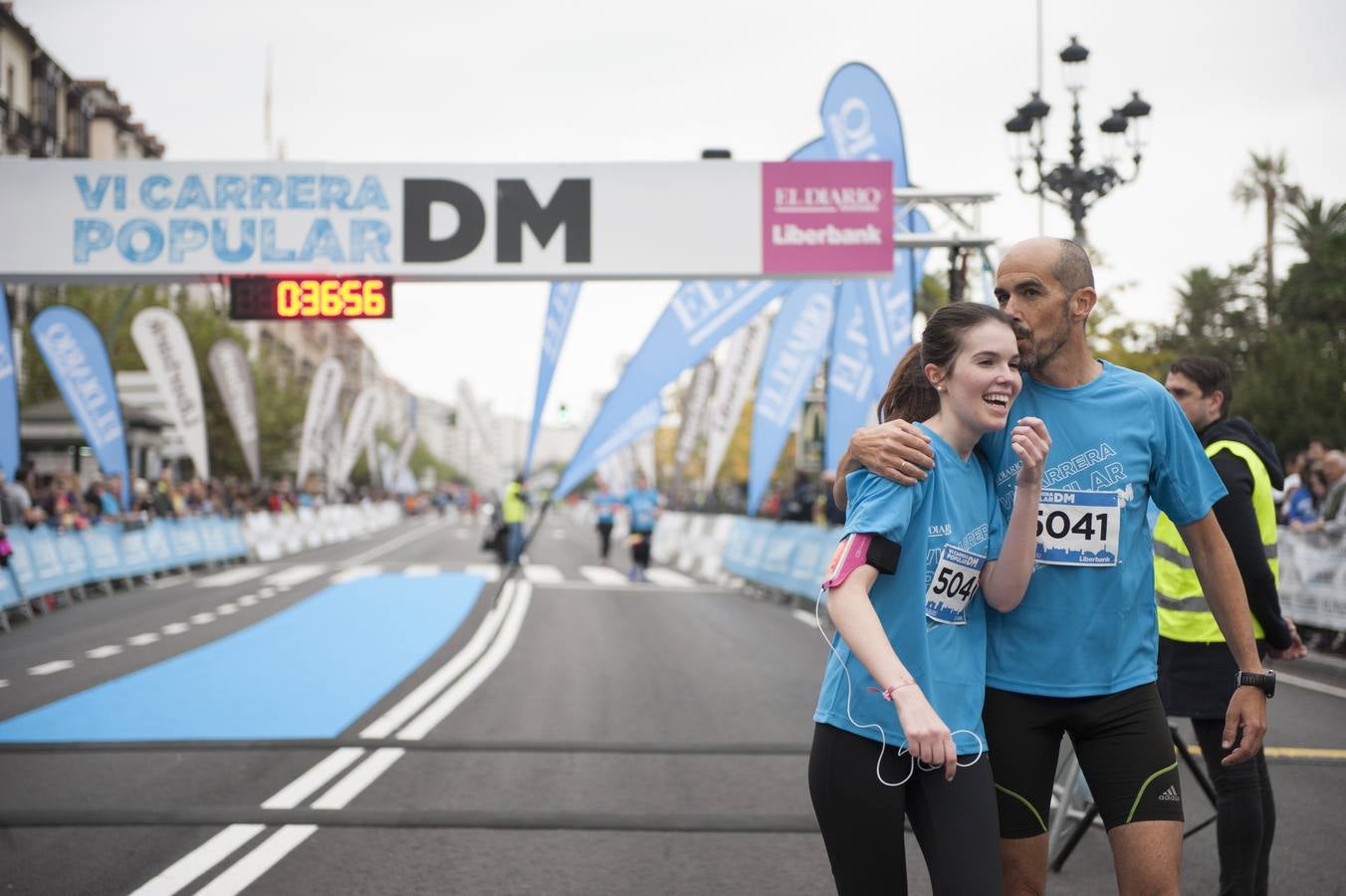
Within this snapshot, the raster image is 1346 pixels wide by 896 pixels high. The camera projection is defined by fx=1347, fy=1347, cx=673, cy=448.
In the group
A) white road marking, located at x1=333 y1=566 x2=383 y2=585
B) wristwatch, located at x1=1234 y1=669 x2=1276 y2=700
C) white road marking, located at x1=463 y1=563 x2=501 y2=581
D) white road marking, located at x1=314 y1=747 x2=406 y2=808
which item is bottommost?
white road marking, located at x1=463 y1=563 x2=501 y2=581

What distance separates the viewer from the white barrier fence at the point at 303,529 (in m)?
30.1

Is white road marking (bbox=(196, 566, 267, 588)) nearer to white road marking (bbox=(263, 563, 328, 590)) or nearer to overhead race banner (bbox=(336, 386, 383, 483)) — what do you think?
white road marking (bbox=(263, 563, 328, 590))

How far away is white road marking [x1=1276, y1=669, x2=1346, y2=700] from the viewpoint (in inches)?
410

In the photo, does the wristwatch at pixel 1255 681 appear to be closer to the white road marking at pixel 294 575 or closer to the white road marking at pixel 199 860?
the white road marking at pixel 199 860

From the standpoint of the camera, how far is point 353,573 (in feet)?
81.8

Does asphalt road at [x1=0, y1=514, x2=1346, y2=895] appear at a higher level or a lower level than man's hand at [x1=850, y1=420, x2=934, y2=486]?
lower

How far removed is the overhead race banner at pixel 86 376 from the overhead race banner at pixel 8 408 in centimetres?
426

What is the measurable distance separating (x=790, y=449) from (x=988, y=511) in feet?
170

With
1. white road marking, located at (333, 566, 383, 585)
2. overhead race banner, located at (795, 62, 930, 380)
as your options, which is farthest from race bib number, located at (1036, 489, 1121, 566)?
white road marking, located at (333, 566, 383, 585)

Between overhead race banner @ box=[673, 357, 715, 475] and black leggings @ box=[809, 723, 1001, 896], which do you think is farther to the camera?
overhead race banner @ box=[673, 357, 715, 475]

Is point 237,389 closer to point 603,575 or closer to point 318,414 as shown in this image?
point 318,414

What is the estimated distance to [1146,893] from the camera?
9.77 feet

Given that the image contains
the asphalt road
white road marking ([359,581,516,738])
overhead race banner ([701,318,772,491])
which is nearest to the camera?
the asphalt road

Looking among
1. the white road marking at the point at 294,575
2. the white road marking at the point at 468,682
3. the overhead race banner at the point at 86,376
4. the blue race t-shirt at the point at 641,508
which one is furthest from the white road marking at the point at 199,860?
the blue race t-shirt at the point at 641,508
